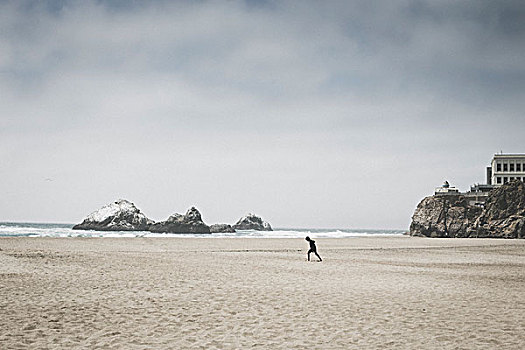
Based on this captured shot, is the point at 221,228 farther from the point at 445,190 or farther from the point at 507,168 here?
the point at 507,168

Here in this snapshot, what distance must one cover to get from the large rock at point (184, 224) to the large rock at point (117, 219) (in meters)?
7.43

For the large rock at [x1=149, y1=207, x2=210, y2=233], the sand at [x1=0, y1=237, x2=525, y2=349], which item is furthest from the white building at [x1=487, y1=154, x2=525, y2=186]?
the sand at [x1=0, y1=237, x2=525, y2=349]

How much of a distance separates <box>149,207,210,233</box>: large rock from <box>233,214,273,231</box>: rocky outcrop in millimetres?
61001

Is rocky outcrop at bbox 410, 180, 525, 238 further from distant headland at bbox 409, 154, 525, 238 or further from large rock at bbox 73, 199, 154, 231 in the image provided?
large rock at bbox 73, 199, 154, 231

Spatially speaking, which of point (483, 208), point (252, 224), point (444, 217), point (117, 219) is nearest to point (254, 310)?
point (444, 217)

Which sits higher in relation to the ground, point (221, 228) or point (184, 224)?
point (184, 224)

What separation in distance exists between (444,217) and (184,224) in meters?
58.8

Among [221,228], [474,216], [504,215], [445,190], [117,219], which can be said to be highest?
[445,190]

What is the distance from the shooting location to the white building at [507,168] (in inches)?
3792

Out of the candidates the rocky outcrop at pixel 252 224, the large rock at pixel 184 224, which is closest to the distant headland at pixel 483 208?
the large rock at pixel 184 224

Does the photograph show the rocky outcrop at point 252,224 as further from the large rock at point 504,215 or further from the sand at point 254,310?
the sand at point 254,310

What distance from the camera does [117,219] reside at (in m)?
113

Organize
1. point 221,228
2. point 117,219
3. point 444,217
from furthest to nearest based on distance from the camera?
point 221,228, point 117,219, point 444,217

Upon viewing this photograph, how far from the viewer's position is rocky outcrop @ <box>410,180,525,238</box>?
77062mm
